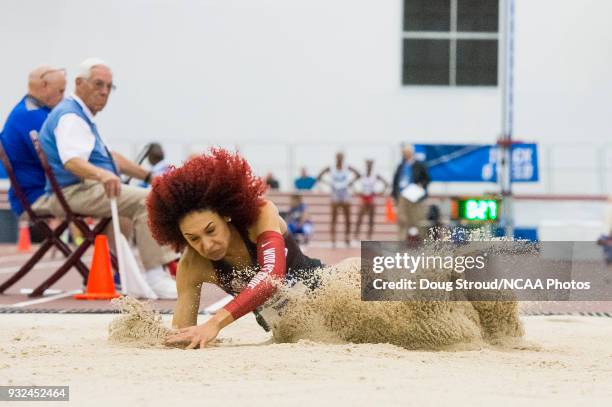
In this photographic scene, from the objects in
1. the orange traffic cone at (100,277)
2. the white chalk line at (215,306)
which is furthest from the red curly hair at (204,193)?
the orange traffic cone at (100,277)

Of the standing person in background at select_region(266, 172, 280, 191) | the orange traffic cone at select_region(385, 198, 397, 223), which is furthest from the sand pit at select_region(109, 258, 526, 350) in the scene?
the orange traffic cone at select_region(385, 198, 397, 223)

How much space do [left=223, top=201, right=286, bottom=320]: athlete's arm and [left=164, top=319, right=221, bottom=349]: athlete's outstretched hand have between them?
0.38 ft

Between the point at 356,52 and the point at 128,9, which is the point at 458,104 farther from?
the point at 128,9

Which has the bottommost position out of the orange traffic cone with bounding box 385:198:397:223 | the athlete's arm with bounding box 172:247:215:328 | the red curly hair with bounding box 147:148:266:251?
the orange traffic cone with bounding box 385:198:397:223

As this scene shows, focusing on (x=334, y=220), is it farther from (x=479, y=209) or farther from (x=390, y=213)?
(x=479, y=209)

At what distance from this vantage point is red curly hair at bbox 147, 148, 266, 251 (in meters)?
6.32

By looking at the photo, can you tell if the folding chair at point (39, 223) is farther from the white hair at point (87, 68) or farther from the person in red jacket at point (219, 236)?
the person in red jacket at point (219, 236)

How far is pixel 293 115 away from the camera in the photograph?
32.5 m

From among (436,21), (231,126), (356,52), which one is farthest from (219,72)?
(436,21)

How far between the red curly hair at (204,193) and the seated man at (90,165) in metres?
3.76

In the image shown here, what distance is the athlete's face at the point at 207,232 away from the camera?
6230 mm

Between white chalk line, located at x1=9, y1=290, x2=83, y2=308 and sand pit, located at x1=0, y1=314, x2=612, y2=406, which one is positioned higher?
sand pit, located at x1=0, y1=314, x2=612, y2=406

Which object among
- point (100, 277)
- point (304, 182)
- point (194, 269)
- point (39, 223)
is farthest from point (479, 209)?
point (304, 182)

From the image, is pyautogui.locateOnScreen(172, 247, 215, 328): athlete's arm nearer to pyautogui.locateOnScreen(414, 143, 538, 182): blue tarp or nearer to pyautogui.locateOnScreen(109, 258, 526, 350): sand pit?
pyautogui.locateOnScreen(109, 258, 526, 350): sand pit
